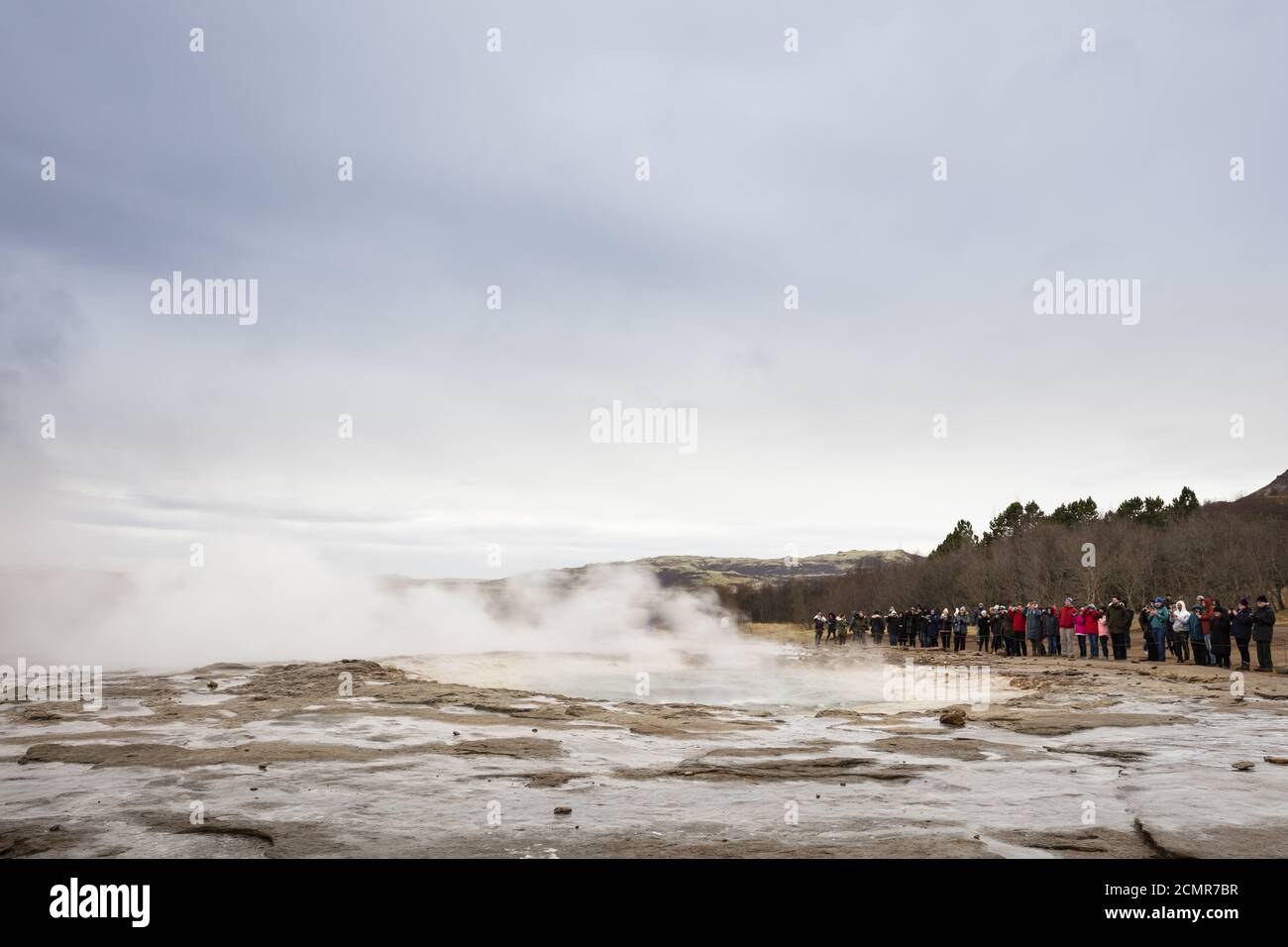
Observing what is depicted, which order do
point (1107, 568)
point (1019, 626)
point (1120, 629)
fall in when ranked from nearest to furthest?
point (1120, 629) < point (1019, 626) < point (1107, 568)

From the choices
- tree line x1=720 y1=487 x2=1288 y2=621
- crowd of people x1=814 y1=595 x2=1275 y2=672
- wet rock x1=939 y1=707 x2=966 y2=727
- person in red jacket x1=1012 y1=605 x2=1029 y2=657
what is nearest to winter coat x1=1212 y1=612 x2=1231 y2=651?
crowd of people x1=814 y1=595 x2=1275 y2=672

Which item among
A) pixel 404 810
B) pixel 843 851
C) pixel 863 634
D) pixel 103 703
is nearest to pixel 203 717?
pixel 103 703

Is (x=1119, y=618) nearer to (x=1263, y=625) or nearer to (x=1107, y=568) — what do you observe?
(x=1263, y=625)

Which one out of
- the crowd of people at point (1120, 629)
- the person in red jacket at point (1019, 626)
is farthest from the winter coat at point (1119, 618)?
the person in red jacket at point (1019, 626)

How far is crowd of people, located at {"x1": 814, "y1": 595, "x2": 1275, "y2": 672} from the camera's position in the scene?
75.7 feet

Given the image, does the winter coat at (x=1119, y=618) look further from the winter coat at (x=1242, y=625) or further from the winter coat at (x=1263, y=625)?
the winter coat at (x=1263, y=625)

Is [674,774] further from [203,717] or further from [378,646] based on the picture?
[378,646]

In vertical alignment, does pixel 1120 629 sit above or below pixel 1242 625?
below

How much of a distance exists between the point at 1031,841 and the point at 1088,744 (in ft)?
19.5

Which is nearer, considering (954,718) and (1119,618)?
(954,718)

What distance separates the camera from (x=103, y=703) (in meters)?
16.5

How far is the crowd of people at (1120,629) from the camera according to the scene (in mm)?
23062

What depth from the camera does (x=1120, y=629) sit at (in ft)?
90.6

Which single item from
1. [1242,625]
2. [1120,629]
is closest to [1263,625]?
[1242,625]
